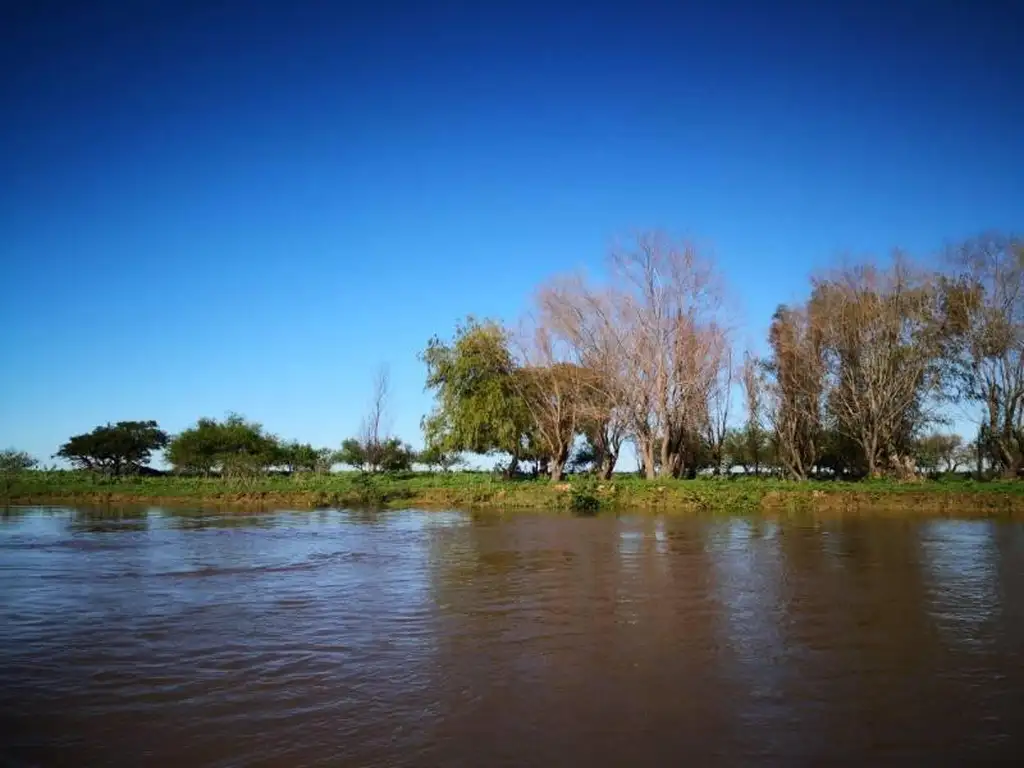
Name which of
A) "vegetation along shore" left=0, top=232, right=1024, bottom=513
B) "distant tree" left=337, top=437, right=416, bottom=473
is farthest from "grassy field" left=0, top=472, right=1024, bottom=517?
"distant tree" left=337, top=437, right=416, bottom=473

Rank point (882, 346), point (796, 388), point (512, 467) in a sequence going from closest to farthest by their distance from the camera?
point (882, 346), point (796, 388), point (512, 467)

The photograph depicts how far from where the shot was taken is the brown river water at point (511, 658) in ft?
16.2

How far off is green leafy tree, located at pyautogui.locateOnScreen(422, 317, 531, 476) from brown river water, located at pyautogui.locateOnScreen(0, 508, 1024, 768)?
85.3 feet

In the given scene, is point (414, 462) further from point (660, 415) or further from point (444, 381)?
point (660, 415)

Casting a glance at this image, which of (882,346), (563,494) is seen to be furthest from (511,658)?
(882,346)

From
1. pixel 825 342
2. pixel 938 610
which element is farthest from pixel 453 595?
pixel 825 342

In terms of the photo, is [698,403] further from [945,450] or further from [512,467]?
[945,450]

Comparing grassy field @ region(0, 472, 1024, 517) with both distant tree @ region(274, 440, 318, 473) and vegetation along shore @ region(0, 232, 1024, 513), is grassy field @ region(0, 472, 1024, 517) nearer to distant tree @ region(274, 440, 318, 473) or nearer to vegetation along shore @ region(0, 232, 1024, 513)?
vegetation along shore @ region(0, 232, 1024, 513)

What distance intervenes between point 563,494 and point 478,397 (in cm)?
1355

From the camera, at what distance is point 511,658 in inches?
282

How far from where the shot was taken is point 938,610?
935 cm

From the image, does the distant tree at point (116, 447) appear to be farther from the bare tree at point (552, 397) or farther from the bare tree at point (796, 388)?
the bare tree at point (796, 388)

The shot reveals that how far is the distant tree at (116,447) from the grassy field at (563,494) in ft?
49.6

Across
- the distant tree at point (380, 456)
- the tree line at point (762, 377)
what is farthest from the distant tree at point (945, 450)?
the distant tree at point (380, 456)
